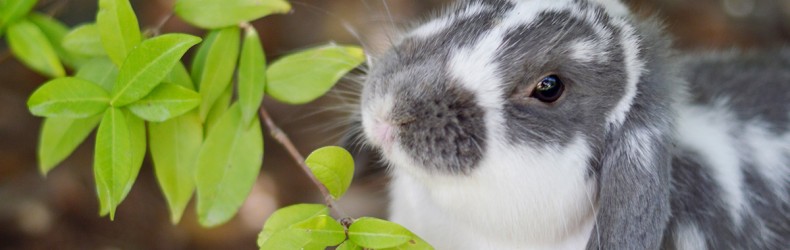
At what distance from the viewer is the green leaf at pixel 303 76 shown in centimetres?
206

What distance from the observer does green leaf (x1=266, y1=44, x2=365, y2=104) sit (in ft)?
6.77

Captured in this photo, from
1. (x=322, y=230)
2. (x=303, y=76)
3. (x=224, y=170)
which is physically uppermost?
(x=303, y=76)

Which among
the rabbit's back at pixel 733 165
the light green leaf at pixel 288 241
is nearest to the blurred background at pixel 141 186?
the rabbit's back at pixel 733 165

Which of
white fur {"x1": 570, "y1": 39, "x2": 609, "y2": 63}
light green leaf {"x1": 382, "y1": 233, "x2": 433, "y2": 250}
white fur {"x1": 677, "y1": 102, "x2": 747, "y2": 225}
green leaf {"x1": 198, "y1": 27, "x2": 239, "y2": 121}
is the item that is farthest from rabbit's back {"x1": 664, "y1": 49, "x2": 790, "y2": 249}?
green leaf {"x1": 198, "y1": 27, "x2": 239, "y2": 121}

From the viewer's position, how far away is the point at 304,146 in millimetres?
3521

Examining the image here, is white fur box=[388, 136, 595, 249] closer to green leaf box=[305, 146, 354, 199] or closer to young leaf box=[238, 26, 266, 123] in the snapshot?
green leaf box=[305, 146, 354, 199]

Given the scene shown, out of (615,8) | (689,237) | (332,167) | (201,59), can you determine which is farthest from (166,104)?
(689,237)

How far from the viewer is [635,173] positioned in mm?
1849

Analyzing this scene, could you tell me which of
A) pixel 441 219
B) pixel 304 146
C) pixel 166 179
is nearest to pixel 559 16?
pixel 441 219

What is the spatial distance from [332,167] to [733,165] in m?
1.00

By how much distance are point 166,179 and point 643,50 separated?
41.9 inches

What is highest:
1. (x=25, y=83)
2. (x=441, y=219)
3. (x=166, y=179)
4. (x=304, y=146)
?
(x=441, y=219)

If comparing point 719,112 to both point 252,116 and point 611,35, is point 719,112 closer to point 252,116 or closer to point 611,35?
point 611,35

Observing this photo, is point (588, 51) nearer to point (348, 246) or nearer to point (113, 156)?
point (348, 246)
